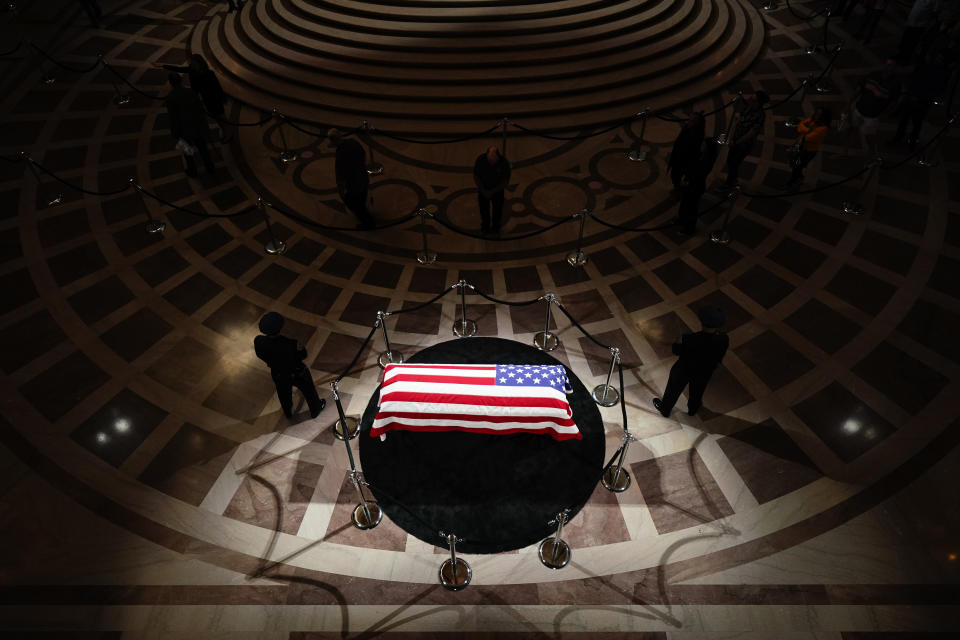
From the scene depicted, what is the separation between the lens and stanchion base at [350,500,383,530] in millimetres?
4660

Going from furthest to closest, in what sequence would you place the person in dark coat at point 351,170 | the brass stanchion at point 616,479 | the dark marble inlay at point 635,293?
the person in dark coat at point 351,170, the dark marble inlay at point 635,293, the brass stanchion at point 616,479

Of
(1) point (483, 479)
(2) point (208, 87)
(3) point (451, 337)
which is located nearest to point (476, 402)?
(1) point (483, 479)

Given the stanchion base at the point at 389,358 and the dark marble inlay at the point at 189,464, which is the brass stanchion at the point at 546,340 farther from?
the dark marble inlay at the point at 189,464

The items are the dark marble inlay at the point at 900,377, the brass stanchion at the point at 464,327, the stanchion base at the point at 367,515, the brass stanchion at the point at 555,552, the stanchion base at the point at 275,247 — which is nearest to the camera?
the brass stanchion at the point at 555,552

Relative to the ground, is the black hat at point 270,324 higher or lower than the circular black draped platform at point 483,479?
higher

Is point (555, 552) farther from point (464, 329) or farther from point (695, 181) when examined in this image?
point (695, 181)

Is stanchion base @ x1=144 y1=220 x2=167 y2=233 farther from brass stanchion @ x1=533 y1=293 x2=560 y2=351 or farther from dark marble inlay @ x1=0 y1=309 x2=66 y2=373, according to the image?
brass stanchion @ x1=533 y1=293 x2=560 y2=351

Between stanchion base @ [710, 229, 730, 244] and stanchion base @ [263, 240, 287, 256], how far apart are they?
615 cm

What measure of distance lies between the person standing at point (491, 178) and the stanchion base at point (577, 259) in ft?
3.96

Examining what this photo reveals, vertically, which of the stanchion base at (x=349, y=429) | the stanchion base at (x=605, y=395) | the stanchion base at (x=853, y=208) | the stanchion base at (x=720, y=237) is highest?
the stanchion base at (x=853, y=208)

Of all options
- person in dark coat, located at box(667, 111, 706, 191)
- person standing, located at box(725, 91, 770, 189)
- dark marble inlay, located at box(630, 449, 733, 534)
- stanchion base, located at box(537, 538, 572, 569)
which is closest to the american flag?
dark marble inlay, located at box(630, 449, 733, 534)

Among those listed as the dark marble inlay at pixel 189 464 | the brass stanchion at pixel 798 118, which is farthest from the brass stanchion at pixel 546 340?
the brass stanchion at pixel 798 118

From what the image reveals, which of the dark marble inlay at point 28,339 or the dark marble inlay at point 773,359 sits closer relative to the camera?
the dark marble inlay at point 773,359

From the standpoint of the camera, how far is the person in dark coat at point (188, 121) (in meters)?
7.73
